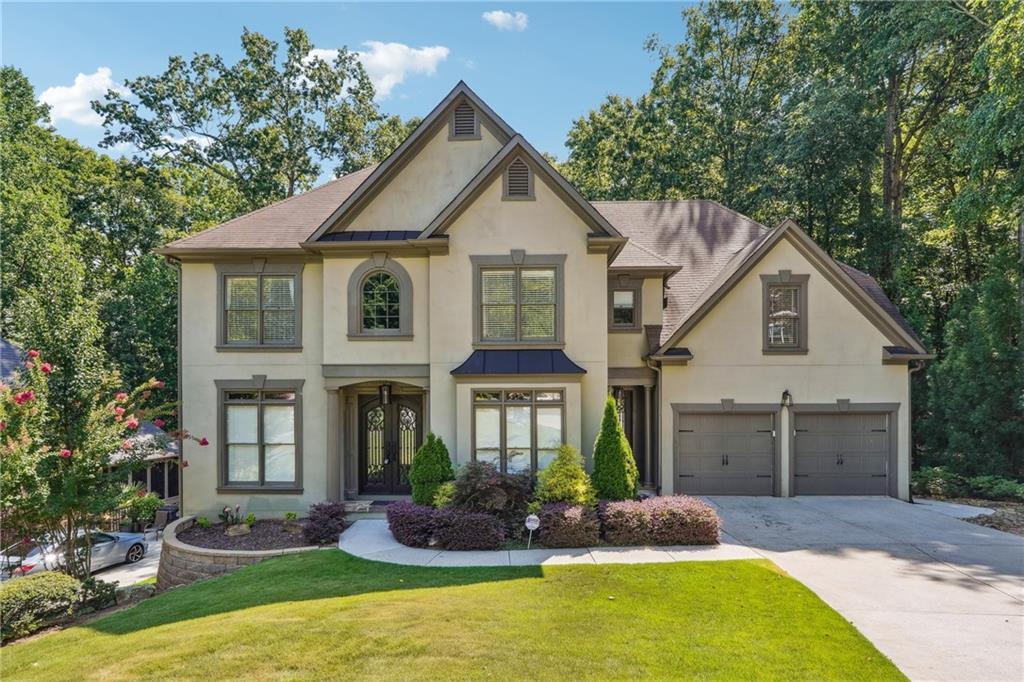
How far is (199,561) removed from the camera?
1052 centimetres

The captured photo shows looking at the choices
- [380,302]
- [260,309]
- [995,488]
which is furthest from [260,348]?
[995,488]

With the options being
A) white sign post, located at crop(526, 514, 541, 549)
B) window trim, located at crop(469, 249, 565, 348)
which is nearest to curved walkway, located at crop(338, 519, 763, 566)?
white sign post, located at crop(526, 514, 541, 549)

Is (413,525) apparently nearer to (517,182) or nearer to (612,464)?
(612,464)

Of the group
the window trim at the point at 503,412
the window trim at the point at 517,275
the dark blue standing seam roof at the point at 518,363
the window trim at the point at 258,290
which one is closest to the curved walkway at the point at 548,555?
the window trim at the point at 503,412

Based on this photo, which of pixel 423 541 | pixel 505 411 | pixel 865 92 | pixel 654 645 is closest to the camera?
pixel 654 645

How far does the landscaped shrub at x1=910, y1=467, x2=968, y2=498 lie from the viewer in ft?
50.2

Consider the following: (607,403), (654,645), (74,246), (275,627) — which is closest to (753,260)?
(607,403)

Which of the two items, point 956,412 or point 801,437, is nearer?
point 801,437

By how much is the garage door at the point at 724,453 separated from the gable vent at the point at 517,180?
7.22m

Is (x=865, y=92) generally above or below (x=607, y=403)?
above

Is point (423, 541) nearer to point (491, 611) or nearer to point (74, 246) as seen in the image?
point (491, 611)

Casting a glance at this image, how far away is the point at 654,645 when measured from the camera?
20.0ft

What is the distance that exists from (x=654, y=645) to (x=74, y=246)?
33678 millimetres

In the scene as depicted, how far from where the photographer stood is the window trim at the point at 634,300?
14258 mm
